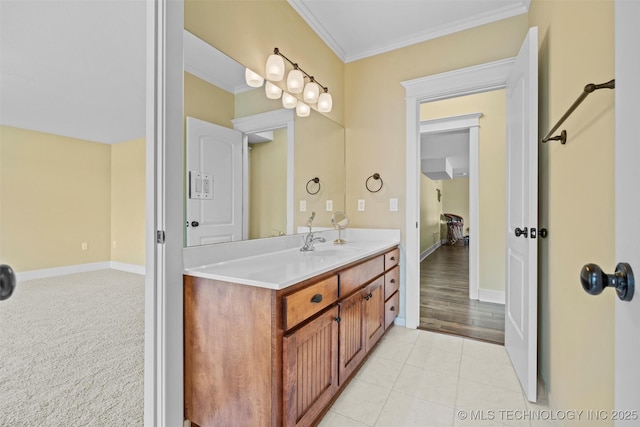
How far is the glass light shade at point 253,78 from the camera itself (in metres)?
1.81

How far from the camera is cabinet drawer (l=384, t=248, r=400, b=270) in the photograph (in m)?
2.36

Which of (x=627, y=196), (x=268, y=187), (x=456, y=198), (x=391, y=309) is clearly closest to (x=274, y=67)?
(x=268, y=187)

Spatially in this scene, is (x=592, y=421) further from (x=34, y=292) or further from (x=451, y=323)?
(x=34, y=292)

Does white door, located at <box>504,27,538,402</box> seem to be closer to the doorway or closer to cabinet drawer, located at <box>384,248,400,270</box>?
cabinet drawer, located at <box>384,248,400,270</box>

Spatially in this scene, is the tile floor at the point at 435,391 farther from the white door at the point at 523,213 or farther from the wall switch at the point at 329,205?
the wall switch at the point at 329,205

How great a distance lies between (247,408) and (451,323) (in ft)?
7.22

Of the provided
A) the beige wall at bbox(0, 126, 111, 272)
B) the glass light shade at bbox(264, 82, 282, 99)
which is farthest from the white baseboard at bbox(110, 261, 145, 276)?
the glass light shade at bbox(264, 82, 282, 99)

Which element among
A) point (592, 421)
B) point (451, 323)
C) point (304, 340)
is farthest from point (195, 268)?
point (451, 323)

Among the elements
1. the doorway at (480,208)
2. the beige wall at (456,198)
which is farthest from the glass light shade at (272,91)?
the beige wall at (456,198)

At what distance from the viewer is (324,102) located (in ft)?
8.44

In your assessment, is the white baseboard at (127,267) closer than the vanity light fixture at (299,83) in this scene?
No

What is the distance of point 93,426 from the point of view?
1.39m

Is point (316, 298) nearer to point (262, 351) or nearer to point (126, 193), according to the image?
point (262, 351)

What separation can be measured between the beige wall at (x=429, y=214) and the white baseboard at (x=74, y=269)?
5.27m
